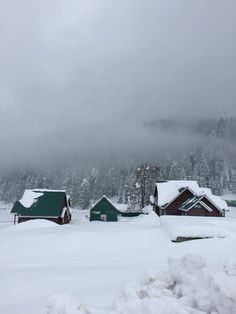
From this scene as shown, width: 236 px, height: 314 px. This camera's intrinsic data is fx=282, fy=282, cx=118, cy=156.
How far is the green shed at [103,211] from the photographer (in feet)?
173

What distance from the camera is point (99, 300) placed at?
951cm

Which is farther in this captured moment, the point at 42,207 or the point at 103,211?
the point at 103,211

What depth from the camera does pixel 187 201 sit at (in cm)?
4572

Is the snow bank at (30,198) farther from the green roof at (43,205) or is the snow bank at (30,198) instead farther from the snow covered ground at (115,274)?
the snow covered ground at (115,274)

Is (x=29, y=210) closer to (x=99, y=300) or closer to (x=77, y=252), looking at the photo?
(x=77, y=252)

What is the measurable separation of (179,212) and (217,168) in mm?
132856

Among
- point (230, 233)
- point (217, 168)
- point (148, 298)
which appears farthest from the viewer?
point (217, 168)

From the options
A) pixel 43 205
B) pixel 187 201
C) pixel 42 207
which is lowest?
pixel 42 207

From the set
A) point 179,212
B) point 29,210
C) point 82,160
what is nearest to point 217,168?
point 82,160

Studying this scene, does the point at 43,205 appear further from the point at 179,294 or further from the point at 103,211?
the point at 179,294

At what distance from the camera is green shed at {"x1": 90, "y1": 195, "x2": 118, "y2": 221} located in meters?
52.6

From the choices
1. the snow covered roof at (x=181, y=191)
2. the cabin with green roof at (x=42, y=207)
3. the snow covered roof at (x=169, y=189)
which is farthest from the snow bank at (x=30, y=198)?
the snow covered roof at (x=181, y=191)

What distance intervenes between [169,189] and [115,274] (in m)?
37.0

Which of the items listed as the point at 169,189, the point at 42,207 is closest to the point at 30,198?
the point at 42,207
